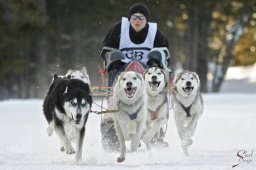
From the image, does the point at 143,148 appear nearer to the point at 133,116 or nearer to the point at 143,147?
the point at 143,147

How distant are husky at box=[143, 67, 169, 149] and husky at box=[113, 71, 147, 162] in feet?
1.62

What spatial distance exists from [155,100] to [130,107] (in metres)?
0.83

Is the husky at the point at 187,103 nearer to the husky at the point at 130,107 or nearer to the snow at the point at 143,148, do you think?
the snow at the point at 143,148

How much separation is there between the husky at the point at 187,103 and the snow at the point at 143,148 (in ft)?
0.93

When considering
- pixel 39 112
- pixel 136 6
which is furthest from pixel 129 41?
pixel 39 112

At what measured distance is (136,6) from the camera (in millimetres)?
8984

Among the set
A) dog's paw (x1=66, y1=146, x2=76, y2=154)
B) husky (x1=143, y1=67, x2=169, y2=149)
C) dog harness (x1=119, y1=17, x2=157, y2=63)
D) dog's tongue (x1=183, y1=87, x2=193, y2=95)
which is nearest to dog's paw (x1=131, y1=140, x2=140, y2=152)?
husky (x1=143, y1=67, x2=169, y2=149)

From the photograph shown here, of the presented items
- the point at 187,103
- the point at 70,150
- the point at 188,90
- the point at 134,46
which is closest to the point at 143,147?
the point at 187,103

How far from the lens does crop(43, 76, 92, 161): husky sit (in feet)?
24.0

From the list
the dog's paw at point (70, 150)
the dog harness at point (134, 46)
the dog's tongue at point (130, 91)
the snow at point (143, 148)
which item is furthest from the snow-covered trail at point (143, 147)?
the dog harness at point (134, 46)

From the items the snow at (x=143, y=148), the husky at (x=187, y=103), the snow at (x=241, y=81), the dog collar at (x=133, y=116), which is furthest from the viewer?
the snow at (x=241, y=81)

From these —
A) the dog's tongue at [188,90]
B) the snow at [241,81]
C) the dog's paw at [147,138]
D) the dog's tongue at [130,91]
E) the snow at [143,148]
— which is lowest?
the snow at [241,81]

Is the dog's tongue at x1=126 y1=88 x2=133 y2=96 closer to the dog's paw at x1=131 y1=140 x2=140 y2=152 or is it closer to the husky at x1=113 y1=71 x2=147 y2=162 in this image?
the husky at x1=113 y1=71 x2=147 y2=162

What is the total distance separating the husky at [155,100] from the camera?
335 inches
